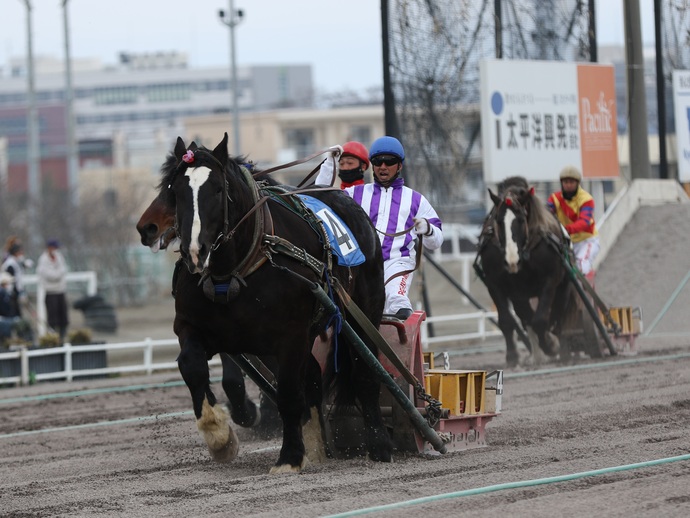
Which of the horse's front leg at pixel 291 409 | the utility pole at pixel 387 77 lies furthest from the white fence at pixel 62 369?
the horse's front leg at pixel 291 409

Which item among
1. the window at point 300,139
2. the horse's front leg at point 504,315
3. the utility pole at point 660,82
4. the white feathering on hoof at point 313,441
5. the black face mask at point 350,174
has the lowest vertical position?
the white feathering on hoof at point 313,441


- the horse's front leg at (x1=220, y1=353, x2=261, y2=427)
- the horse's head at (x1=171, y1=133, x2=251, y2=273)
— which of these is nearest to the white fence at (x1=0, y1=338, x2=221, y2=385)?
the horse's front leg at (x1=220, y1=353, x2=261, y2=427)

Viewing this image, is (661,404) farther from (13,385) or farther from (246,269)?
(13,385)

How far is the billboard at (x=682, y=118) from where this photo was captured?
77.4 feet

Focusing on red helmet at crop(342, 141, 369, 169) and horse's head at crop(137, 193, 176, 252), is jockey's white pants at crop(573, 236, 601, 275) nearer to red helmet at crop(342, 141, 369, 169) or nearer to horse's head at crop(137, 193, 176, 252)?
red helmet at crop(342, 141, 369, 169)

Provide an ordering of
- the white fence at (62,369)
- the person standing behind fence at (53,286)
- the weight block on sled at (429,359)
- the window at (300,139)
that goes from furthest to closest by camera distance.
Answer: the window at (300,139) → the person standing behind fence at (53,286) → the white fence at (62,369) → the weight block on sled at (429,359)

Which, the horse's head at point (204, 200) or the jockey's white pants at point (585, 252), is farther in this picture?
the jockey's white pants at point (585, 252)

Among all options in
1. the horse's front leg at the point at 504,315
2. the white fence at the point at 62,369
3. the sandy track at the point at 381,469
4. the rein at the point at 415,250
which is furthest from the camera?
the white fence at the point at 62,369

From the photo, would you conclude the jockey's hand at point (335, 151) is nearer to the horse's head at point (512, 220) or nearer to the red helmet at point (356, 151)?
the red helmet at point (356, 151)

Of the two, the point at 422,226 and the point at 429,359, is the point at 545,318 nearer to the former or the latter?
the point at 429,359

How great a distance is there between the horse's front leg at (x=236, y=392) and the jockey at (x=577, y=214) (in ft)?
22.4

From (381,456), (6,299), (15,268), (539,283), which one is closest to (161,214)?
(381,456)

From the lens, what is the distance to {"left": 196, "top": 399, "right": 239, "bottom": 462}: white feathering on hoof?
23.8 feet

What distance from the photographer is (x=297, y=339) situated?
7316 millimetres
